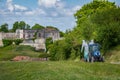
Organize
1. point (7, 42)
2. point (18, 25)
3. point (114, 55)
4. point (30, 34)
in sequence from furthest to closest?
1. point (18, 25)
2. point (30, 34)
3. point (7, 42)
4. point (114, 55)

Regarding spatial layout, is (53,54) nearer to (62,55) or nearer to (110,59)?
(62,55)

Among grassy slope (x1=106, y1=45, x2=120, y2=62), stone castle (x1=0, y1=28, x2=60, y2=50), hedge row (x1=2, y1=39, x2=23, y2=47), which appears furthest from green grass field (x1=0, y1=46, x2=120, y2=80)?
stone castle (x1=0, y1=28, x2=60, y2=50)

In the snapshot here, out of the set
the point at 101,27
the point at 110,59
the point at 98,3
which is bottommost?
the point at 110,59

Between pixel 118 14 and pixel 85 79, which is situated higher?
pixel 118 14

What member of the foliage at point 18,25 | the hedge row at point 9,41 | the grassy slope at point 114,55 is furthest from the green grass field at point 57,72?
the foliage at point 18,25

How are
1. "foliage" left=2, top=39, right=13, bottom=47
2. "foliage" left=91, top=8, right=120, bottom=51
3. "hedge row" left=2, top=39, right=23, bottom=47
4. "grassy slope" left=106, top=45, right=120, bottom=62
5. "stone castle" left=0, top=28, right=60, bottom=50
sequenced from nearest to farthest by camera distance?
"grassy slope" left=106, top=45, right=120, bottom=62 < "foliage" left=91, top=8, right=120, bottom=51 < "hedge row" left=2, top=39, right=23, bottom=47 < "foliage" left=2, top=39, right=13, bottom=47 < "stone castle" left=0, top=28, right=60, bottom=50

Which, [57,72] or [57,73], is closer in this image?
[57,73]

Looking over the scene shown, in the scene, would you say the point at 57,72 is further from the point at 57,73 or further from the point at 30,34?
the point at 30,34

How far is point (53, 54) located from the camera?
56.9 metres

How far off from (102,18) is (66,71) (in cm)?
3263

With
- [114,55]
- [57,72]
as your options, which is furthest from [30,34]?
[57,72]

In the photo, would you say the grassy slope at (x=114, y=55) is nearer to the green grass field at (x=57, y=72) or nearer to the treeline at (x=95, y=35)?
the treeline at (x=95, y=35)

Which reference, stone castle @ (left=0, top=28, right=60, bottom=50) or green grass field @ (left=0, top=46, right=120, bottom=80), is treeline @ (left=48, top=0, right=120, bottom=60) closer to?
green grass field @ (left=0, top=46, right=120, bottom=80)

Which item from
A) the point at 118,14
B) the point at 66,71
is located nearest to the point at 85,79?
the point at 66,71
